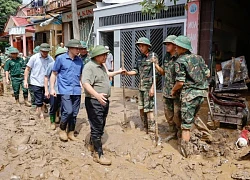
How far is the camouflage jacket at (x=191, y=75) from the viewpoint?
3.81 meters

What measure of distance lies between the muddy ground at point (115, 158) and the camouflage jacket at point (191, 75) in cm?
97

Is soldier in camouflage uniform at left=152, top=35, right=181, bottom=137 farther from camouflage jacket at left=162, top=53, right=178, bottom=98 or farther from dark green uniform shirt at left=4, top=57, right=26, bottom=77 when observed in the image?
dark green uniform shirt at left=4, top=57, right=26, bottom=77

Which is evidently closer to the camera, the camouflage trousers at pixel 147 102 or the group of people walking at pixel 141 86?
the group of people walking at pixel 141 86

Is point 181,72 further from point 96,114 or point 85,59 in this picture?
point 85,59

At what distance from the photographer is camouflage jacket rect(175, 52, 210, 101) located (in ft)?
12.5

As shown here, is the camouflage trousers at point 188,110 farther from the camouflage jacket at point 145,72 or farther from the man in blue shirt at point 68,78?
the man in blue shirt at point 68,78

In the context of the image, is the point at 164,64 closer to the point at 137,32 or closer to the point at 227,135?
the point at 227,135

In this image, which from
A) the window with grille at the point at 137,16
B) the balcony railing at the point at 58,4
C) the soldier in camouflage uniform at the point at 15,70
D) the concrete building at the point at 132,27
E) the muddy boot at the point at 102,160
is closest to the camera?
the muddy boot at the point at 102,160

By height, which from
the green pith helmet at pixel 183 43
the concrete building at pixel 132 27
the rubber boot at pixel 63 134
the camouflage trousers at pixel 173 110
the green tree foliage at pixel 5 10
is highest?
the green tree foliage at pixel 5 10

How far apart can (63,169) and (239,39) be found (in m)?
10.4

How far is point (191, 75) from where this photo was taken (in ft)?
12.6

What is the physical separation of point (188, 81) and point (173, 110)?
0.75 metres

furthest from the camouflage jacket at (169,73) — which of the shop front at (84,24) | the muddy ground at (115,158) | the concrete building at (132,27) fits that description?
the shop front at (84,24)

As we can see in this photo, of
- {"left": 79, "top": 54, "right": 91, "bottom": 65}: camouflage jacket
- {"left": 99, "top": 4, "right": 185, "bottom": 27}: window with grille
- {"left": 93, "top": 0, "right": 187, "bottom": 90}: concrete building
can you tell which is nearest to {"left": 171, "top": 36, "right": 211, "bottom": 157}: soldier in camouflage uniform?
{"left": 79, "top": 54, "right": 91, "bottom": 65}: camouflage jacket
